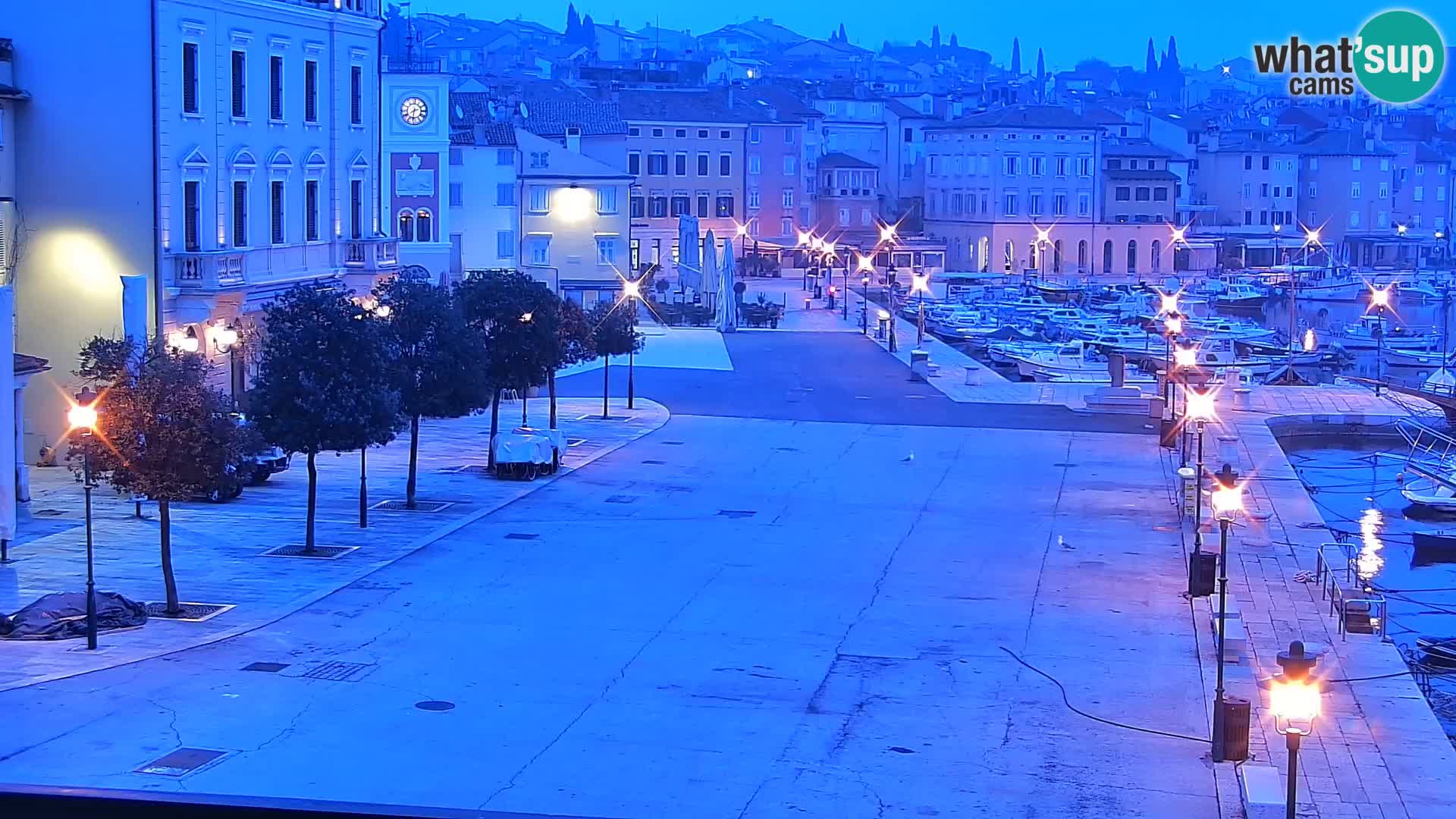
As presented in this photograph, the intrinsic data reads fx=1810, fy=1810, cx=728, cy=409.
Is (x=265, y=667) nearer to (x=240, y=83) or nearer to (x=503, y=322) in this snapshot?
(x=503, y=322)

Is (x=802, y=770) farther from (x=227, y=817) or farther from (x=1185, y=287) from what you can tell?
(x=1185, y=287)

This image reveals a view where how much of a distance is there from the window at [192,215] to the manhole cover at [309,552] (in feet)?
33.2

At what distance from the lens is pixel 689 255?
7694 centimetres

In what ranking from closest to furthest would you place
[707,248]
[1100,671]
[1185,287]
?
[1100,671], [707,248], [1185,287]

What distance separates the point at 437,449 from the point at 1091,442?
14219 millimetres

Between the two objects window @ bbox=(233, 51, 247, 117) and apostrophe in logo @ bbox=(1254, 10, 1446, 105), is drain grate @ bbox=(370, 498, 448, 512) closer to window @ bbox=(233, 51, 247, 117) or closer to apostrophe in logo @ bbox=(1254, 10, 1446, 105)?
window @ bbox=(233, 51, 247, 117)

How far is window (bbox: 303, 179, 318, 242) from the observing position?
1506 inches

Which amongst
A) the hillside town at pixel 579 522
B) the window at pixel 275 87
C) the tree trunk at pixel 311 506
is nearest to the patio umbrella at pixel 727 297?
the hillside town at pixel 579 522

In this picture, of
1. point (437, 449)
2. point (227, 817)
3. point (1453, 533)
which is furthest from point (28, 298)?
point (227, 817)

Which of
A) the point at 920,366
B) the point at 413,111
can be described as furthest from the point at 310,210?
the point at 920,366

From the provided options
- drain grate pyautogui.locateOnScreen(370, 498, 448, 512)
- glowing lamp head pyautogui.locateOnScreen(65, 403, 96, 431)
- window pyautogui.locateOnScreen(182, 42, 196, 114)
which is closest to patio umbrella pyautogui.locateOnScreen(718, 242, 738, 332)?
window pyautogui.locateOnScreen(182, 42, 196, 114)

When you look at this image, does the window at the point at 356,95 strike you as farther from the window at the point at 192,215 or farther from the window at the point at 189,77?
the window at the point at 192,215

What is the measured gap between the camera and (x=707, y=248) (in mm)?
70625

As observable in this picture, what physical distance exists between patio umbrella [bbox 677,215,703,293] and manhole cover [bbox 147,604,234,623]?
181 feet
